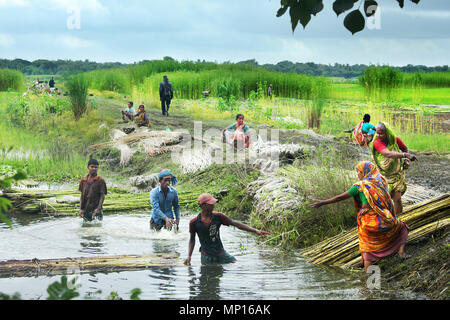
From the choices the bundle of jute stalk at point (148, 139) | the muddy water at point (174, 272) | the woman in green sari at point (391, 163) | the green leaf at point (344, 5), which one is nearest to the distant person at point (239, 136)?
the bundle of jute stalk at point (148, 139)

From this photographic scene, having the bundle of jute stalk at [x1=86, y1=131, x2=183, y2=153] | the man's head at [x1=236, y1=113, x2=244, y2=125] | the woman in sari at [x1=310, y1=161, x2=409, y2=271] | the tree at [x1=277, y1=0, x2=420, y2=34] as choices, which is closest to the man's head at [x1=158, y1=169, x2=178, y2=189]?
the woman in sari at [x1=310, y1=161, x2=409, y2=271]

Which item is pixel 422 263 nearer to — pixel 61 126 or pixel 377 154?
pixel 377 154

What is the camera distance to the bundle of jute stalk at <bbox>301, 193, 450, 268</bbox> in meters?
7.93

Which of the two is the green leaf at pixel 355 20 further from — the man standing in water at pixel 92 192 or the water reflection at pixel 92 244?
the man standing in water at pixel 92 192

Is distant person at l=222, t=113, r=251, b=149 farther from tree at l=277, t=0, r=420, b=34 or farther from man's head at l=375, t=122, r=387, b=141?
tree at l=277, t=0, r=420, b=34

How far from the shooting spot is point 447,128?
2206cm

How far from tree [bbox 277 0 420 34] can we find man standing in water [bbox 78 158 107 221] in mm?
7067

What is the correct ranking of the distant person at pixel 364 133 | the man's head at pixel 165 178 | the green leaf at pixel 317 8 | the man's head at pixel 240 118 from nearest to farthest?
the green leaf at pixel 317 8, the man's head at pixel 165 178, the distant person at pixel 364 133, the man's head at pixel 240 118

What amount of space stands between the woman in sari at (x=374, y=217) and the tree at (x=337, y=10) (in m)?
3.31

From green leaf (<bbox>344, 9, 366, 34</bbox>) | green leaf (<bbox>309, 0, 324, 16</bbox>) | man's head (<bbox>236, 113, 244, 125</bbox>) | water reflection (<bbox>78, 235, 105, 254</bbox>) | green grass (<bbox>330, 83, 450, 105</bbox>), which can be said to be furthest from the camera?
green grass (<bbox>330, 83, 450, 105</bbox>)

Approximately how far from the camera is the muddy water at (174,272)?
24.3 ft

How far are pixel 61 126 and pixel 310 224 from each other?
13980mm

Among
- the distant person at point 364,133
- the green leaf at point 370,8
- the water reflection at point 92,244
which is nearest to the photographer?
the green leaf at point 370,8
